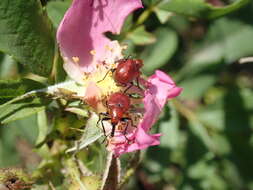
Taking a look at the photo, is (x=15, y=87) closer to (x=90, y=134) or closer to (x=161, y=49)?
(x=90, y=134)

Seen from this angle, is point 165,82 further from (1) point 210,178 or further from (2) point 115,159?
(1) point 210,178

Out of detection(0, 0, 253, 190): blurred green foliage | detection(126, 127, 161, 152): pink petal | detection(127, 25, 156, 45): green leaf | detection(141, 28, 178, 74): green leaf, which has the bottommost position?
detection(0, 0, 253, 190): blurred green foliage

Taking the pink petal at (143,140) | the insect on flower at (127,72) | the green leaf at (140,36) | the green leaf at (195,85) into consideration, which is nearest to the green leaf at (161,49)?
the green leaf at (195,85)

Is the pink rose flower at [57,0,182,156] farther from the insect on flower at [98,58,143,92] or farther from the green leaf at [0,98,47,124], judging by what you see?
the green leaf at [0,98,47,124]

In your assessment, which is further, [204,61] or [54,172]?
[204,61]

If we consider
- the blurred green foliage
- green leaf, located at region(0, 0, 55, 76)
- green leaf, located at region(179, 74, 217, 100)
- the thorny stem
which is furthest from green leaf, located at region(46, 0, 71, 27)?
green leaf, located at region(179, 74, 217, 100)

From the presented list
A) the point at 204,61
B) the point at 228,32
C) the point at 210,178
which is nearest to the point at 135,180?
the point at 210,178
